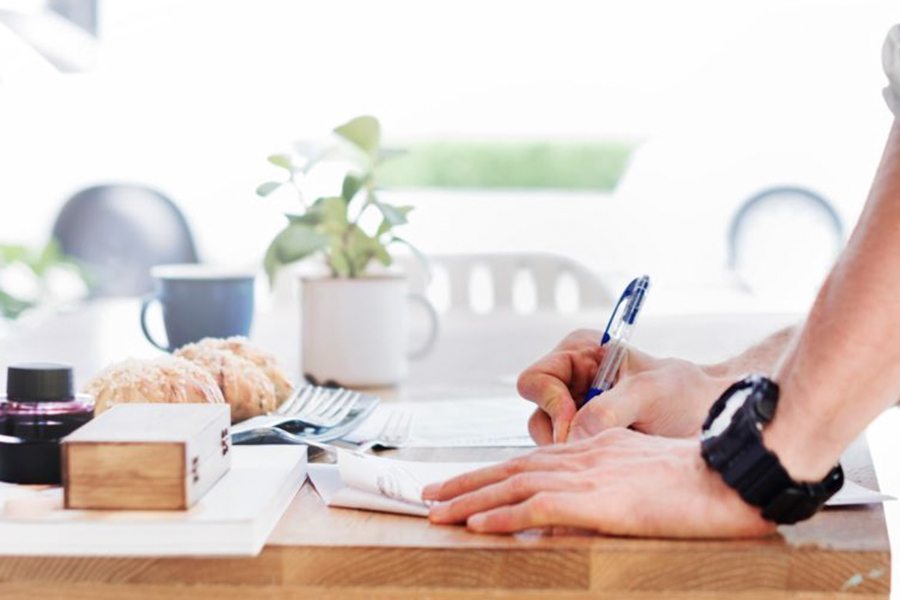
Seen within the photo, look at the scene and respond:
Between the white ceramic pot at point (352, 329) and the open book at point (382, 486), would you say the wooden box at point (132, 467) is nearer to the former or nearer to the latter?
the open book at point (382, 486)

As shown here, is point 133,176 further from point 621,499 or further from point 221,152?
point 621,499

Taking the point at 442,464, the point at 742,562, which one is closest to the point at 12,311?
the point at 442,464

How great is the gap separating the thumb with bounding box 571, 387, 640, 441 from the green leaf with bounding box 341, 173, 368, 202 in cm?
61

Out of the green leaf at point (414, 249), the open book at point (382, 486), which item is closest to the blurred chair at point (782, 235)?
the green leaf at point (414, 249)

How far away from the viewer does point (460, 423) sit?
1228 millimetres

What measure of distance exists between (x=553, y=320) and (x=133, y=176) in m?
6.57

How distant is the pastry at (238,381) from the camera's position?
1161 mm

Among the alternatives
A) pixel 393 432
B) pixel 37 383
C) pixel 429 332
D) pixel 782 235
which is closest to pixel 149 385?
pixel 37 383

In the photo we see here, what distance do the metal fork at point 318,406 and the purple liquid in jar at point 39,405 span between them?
0.86 feet

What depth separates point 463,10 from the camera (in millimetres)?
10570

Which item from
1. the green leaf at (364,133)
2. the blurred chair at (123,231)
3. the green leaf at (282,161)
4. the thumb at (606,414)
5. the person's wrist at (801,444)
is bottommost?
the blurred chair at (123,231)

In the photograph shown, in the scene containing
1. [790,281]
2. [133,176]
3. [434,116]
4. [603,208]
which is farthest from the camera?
[434,116]

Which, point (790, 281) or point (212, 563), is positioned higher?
point (212, 563)

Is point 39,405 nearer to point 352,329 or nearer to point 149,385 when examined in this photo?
point 149,385
